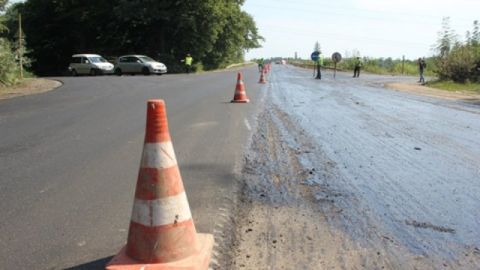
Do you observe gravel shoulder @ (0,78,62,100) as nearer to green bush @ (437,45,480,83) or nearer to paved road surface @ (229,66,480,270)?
paved road surface @ (229,66,480,270)

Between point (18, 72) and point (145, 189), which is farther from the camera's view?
point (18, 72)

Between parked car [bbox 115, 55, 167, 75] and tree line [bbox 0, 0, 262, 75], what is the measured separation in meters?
9.43

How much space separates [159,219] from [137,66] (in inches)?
1461

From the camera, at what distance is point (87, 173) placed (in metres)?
6.46

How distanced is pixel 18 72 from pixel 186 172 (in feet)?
65.7

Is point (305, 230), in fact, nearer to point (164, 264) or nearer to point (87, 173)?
point (164, 264)

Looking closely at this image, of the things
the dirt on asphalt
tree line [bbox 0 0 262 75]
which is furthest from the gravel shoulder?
tree line [bbox 0 0 262 75]

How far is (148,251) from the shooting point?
3.43 meters

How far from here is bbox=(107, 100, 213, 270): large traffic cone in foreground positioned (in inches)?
135

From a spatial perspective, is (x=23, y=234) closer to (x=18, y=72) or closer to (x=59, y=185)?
(x=59, y=185)

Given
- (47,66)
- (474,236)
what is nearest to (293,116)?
(474,236)

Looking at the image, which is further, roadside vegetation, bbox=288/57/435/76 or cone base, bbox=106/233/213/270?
roadside vegetation, bbox=288/57/435/76

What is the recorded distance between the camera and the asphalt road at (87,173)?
13.5ft

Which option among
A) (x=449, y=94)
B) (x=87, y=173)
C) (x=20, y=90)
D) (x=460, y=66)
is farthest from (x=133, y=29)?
(x=87, y=173)
